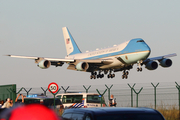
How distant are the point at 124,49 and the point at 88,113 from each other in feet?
123

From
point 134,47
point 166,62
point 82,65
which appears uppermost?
point 134,47

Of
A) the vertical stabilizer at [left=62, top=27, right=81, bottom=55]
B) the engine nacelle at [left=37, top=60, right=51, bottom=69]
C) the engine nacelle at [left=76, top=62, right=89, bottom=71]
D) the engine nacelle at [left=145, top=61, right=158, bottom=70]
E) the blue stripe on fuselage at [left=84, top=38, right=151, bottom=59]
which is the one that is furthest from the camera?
the vertical stabilizer at [left=62, top=27, right=81, bottom=55]

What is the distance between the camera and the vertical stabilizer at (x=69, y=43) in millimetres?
65325

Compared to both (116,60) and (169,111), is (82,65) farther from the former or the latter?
(169,111)

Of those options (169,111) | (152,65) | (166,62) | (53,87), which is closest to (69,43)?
(152,65)

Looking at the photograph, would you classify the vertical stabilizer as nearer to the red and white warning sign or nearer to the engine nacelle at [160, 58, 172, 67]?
the engine nacelle at [160, 58, 172, 67]

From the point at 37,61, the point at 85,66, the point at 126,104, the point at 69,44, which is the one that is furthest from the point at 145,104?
the point at 69,44

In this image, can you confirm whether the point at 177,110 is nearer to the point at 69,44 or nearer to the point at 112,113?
the point at 112,113

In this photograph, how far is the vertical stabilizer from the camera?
2572 inches

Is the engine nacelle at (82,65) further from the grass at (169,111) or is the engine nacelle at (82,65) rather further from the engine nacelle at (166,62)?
the grass at (169,111)

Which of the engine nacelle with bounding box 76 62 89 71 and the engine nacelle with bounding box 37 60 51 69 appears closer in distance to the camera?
the engine nacelle with bounding box 37 60 51 69

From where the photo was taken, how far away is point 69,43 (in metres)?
67.7

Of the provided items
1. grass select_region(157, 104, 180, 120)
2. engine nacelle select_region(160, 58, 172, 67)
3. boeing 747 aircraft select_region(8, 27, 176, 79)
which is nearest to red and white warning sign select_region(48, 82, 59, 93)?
grass select_region(157, 104, 180, 120)

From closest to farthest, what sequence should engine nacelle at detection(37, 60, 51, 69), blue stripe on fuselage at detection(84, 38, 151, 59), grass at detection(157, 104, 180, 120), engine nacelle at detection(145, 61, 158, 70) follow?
grass at detection(157, 104, 180, 120) < blue stripe on fuselage at detection(84, 38, 151, 59) < engine nacelle at detection(37, 60, 51, 69) < engine nacelle at detection(145, 61, 158, 70)
